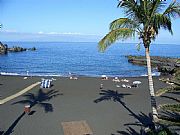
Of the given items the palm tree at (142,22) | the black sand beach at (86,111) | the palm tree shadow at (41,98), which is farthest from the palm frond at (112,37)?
the palm tree shadow at (41,98)

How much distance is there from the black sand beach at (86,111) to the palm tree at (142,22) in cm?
512

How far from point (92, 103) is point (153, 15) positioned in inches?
501

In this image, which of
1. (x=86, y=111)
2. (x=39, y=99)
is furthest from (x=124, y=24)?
(x=39, y=99)

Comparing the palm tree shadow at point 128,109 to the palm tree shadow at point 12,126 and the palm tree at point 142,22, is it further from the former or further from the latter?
the palm tree shadow at point 12,126

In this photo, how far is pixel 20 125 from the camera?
1869 cm

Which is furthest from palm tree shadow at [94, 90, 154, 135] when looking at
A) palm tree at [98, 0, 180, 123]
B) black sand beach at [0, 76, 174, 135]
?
palm tree at [98, 0, 180, 123]

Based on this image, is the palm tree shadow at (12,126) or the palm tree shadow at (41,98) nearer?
the palm tree shadow at (12,126)

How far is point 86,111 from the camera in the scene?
74.1ft

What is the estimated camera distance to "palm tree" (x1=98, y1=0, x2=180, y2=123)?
14545mm

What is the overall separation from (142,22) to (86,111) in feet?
32.5

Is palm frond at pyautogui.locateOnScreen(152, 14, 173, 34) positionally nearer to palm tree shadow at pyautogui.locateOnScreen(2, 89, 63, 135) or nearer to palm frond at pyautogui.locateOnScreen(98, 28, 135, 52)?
palm frond at pyautogui.locateOnScreen(98, 28, 135, 52)

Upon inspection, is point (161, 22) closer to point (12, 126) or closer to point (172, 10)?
point (172, 10)

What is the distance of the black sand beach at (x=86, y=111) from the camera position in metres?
18.2

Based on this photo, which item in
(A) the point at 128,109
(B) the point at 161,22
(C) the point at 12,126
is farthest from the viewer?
(A) the point at 128,109
